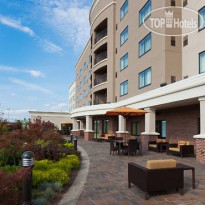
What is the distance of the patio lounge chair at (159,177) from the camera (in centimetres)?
581

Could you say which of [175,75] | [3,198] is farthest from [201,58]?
[3,198]

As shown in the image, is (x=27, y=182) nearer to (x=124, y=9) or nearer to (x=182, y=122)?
(x=182, y=122)

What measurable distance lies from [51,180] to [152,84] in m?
13.3

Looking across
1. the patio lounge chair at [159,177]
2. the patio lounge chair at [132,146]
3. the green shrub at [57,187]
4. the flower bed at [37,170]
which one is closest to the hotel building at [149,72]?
the patio lounge chair at [132,146]

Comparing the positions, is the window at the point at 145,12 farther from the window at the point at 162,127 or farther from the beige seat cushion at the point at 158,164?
the beige seat cushion at the point at 158,164

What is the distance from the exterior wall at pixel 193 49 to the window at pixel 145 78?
2.96m

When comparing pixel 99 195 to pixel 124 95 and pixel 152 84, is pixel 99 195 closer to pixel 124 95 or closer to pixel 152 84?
pixel 152 84

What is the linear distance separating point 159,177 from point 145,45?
16.0m

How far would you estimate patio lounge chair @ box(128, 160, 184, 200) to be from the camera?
5.81m

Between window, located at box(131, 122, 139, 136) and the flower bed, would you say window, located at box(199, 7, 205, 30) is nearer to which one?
the flower bed

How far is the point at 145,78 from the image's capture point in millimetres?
19922

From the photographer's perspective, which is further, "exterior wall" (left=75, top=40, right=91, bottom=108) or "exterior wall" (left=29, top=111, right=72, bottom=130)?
"exterior wall" (left=29, top=111, right=72, bottom=130)

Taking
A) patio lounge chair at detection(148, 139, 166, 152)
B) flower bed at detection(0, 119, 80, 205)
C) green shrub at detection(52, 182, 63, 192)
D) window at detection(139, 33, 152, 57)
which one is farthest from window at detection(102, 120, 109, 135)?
green shrub at detection(52, 182, 63, 192)

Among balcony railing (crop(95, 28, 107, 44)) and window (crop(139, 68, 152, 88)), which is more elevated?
balcony railing (crop(95, 28, 107, 44))
